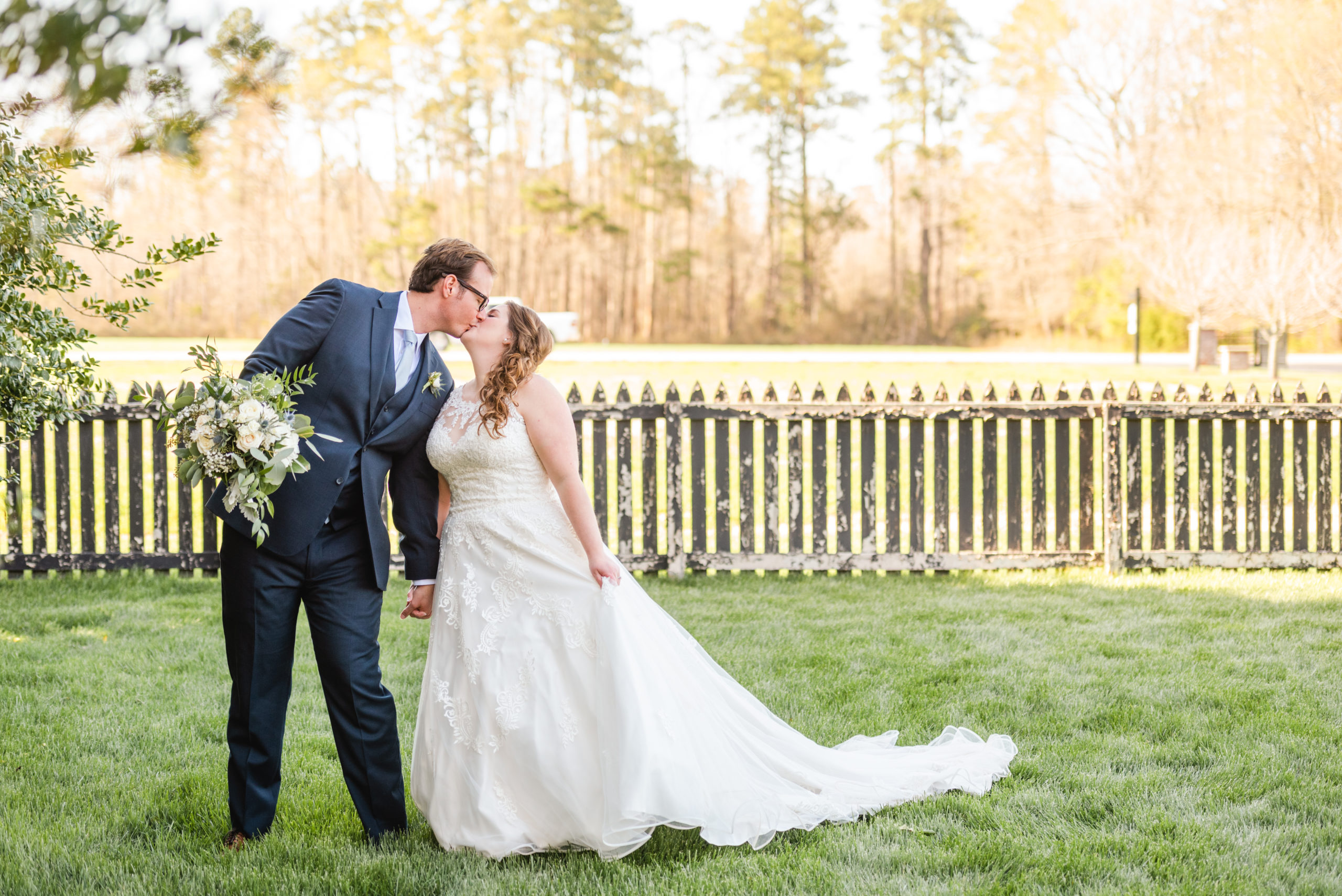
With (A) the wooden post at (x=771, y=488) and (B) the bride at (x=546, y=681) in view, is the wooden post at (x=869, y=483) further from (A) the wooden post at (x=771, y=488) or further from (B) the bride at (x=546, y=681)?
(B) the bride at (x=546, y=681)

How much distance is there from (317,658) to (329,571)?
272 millimetres

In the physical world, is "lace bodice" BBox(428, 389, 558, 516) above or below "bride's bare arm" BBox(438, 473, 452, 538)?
above

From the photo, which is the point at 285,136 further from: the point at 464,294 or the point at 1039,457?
the point at 1039,457

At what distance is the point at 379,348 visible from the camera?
3.34m

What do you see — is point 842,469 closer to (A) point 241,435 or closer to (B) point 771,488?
(B) point 771,488

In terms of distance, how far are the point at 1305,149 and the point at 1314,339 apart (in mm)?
12453

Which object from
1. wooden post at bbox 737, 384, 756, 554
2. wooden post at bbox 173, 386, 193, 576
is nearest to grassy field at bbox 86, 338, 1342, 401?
wooden post at bbox 737, 384, 756, 554

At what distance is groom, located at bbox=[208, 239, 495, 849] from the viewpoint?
3221mm

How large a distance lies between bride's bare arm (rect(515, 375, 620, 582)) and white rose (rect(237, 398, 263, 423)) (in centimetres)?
85

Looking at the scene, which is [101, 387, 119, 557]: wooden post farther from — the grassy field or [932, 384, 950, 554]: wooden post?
the grassy field

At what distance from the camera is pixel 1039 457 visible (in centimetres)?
745

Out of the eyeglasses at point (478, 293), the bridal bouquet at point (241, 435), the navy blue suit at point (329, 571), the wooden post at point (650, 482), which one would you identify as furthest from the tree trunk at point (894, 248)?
the bridal bouquet at point (241, 435)

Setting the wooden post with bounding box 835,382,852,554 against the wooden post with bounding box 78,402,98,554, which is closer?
the wooden post with bounding box 78,402,98,554

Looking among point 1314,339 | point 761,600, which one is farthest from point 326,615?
point 1314,339
